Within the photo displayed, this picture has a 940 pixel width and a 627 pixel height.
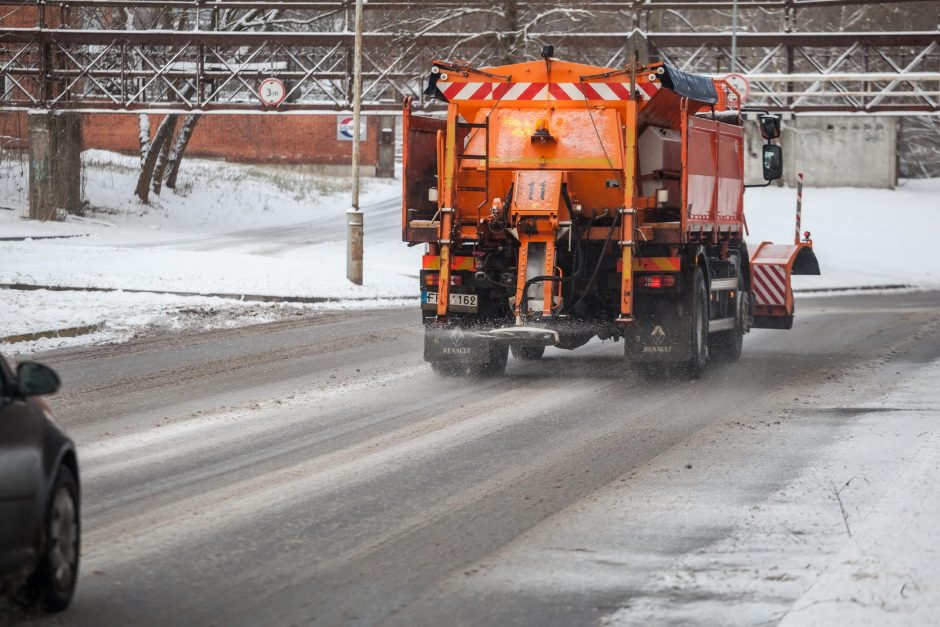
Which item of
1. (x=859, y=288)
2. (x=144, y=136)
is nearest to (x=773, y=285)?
(x=859, y=288)

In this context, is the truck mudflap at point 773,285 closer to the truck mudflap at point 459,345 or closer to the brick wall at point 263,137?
the truck mudflap at point 459,345

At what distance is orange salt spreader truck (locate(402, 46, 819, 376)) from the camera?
14.4 metres

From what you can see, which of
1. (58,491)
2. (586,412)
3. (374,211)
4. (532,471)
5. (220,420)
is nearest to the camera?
(58,491)

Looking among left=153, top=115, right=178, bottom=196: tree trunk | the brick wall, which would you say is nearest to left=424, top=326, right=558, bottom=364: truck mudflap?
left=153, top=115, right=178, bottom=196: tree trunk

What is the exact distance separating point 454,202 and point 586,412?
309cm

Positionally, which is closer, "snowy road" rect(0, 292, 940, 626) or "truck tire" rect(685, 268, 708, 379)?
"snowy road" rect(0, 292, 940, 626)

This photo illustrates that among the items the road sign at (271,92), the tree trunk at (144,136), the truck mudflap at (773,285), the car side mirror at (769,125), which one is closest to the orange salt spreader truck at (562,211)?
the car side mirror at (769,125)

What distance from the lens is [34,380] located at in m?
5.61

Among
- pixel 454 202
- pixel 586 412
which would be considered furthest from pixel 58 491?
pixel 454 202

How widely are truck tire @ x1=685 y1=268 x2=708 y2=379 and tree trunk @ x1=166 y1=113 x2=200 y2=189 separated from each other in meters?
39.0

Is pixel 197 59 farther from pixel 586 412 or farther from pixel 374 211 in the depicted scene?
pixel 586 412

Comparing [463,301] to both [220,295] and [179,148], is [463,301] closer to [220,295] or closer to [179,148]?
[220,295]

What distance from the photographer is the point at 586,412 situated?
1264 centimetres

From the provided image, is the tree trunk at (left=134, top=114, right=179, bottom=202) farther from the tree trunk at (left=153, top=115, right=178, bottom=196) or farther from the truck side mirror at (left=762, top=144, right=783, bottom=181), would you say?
the truck side mirror at (left=762, top=144, right=783, bottom=181)
